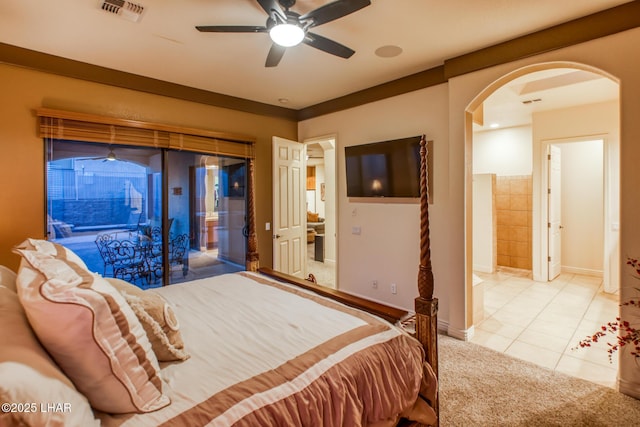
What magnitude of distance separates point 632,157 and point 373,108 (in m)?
2.48

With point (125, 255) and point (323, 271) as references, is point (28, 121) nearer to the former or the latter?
point (125, 255)

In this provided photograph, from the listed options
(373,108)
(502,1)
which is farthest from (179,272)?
(502,1)

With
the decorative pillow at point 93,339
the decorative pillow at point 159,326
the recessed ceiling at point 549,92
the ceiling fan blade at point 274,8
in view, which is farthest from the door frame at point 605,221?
the decorative pillow at point 93,339

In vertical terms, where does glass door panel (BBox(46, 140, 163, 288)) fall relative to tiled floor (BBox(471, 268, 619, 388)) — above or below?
above

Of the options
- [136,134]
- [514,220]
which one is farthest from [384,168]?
[514,220]

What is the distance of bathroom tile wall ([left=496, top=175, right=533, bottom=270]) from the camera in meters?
5.82

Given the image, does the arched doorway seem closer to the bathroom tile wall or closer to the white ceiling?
the bathroom tile wall

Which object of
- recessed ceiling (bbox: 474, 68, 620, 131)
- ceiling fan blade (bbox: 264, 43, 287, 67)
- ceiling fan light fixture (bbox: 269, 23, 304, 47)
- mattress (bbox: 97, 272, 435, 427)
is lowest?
mattress (bbox: 97, 272, 435, 427)

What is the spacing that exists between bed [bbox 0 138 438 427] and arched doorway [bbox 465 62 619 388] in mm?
1888

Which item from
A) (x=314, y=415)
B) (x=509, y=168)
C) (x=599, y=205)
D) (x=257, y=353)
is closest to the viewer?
(x=314, y=415)

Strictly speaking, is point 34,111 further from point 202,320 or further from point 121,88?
point 202,320

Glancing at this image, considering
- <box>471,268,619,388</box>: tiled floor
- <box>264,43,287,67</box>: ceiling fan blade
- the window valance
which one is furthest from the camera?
the window valance

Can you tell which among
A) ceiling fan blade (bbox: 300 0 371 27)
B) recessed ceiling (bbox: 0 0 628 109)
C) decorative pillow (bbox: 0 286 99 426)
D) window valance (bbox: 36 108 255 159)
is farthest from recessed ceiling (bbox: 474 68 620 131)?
decorative pillow (bbox: 0 286 99 426)

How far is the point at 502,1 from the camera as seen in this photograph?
216cm
